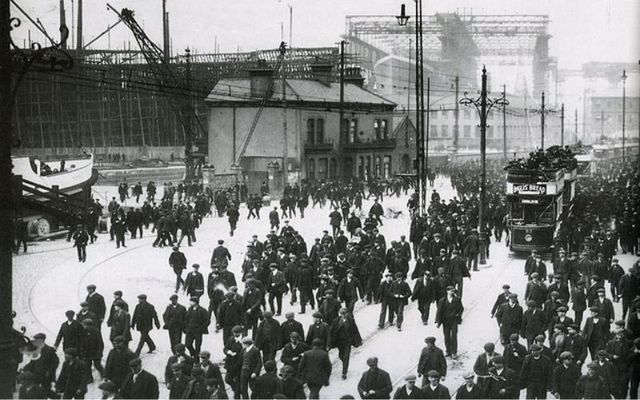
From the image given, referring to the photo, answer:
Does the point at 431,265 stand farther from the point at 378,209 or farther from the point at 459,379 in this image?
the point at 378,209

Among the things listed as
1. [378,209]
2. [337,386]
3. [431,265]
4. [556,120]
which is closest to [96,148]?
[378,209]

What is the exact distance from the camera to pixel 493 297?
63.1 ft

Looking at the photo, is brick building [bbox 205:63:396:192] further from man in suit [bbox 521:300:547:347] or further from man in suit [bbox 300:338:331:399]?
man in suit [bbox 300:338:331:399]

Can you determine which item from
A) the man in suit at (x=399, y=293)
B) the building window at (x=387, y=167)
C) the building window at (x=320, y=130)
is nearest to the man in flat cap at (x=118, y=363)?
the man in suit at (x=399, y=293)

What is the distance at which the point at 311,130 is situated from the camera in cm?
4906

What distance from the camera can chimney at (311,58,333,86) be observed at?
53031 millimetres

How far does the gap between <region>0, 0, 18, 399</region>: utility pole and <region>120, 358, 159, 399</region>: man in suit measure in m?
2.36

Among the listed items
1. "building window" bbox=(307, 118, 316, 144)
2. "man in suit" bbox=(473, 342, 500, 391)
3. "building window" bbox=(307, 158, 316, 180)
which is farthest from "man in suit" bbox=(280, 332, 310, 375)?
"building window" bbox=(307, 118, 316, 144)

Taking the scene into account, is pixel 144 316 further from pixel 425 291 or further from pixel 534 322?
pixel 534 322

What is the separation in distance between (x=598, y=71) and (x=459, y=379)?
50.1 metres

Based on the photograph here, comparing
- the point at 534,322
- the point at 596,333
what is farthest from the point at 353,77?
the point at 596,333

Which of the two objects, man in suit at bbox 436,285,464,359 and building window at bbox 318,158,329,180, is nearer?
man in suit at bbox 436,285,464,359

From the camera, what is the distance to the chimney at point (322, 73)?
5303cm

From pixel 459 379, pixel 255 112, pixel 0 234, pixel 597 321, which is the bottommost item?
pixel 459 379
